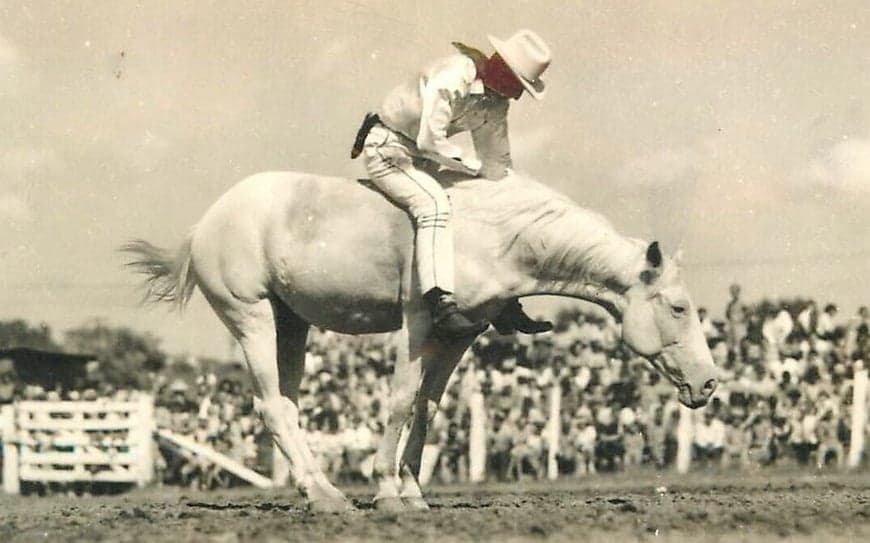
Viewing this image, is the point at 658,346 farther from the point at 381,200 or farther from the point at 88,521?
the point at 88,521

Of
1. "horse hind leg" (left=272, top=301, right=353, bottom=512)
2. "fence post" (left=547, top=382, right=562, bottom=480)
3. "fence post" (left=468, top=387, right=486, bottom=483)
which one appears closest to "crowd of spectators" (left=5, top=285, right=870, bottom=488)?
"fence post" (left=547, top=382, right=562, bottom=480)

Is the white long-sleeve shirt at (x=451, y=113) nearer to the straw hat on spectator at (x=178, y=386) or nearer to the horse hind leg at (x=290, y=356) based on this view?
the horse hind leg at (x=290, y=356)

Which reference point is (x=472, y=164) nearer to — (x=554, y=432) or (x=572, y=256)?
(x=572, y=256)

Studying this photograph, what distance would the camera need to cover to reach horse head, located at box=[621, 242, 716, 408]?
7871mm

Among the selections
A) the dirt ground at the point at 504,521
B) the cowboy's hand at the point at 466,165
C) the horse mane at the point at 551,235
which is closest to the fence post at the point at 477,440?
the dirt ground at the point at 504,521

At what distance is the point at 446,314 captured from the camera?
757 cm

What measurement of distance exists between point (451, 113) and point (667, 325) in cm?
190

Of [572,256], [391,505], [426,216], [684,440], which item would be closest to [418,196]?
[426,216]

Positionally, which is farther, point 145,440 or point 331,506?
point 145,440

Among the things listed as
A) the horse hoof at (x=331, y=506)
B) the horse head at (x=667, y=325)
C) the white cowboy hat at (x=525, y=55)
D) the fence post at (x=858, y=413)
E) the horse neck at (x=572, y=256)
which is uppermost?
the white cowboy hat at (x=525, y=55)

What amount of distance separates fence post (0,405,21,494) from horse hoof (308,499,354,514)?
335 inches

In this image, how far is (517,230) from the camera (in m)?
7.84

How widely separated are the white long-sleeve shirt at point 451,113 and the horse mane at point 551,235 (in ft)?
0.97

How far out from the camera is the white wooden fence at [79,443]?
14945 millimetres
